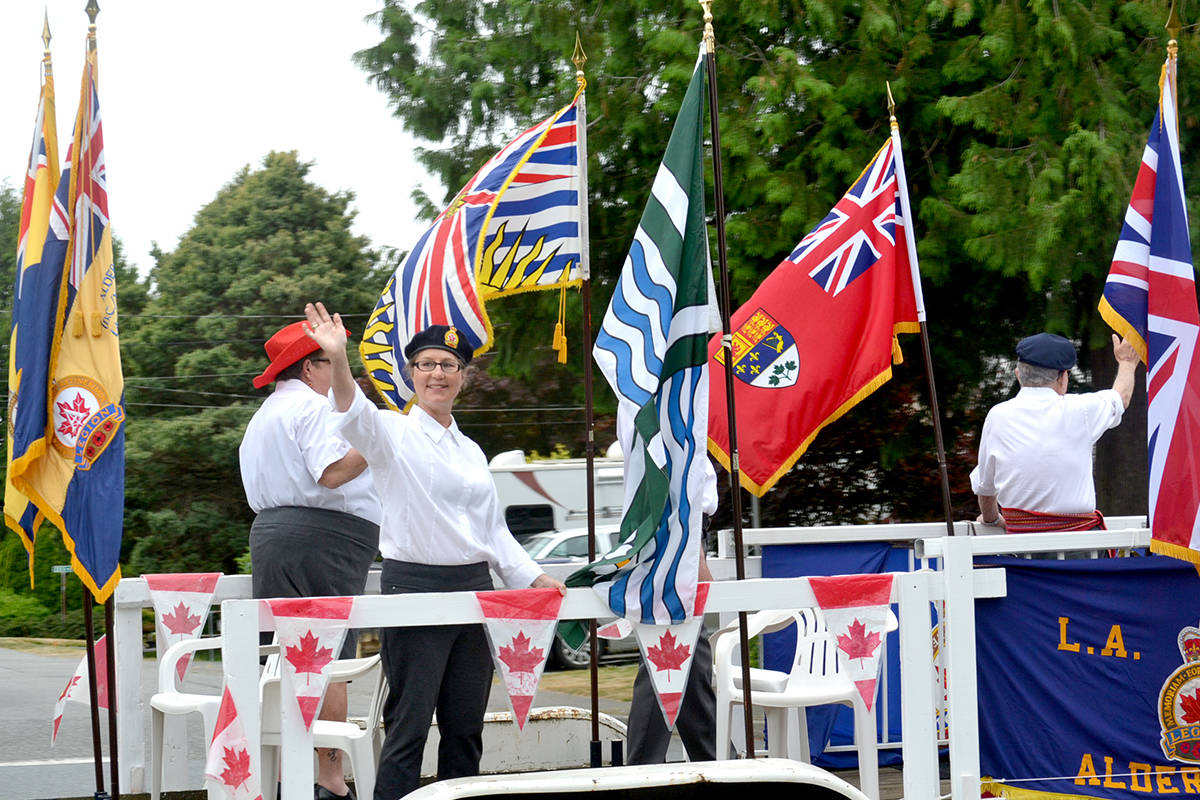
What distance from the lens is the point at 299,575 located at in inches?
226

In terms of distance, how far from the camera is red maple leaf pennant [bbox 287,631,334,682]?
402 cm

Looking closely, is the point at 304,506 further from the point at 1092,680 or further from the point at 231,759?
the point at 1092,680

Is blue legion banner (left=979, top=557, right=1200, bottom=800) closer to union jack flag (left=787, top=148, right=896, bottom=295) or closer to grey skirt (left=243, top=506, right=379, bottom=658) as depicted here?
union jack flag (left=787, top=148, right=896, bottom=295)

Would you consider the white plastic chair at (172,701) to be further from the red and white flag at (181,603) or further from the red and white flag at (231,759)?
the red and white flag at (231,759)

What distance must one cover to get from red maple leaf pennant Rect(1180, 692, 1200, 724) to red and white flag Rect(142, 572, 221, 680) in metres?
3.94

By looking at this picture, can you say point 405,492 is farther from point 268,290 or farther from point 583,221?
point 268,290

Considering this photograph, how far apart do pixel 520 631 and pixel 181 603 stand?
2502 mm

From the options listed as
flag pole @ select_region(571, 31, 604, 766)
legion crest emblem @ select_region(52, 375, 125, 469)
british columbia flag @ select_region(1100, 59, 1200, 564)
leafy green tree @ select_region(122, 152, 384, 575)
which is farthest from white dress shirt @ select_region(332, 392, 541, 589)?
leafy green tree @ select_region(122, 152, 384, 575)

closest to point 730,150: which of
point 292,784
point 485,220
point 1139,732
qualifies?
point 485,220

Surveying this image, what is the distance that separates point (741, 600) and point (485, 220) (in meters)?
2.74

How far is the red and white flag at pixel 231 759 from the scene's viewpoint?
13.2 feet

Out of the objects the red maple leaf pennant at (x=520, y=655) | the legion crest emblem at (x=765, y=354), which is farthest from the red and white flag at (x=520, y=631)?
the legion crest emblem at (x=765, y=354)

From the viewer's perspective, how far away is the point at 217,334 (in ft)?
92.2

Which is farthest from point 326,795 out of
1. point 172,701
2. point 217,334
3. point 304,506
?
point 217,334
